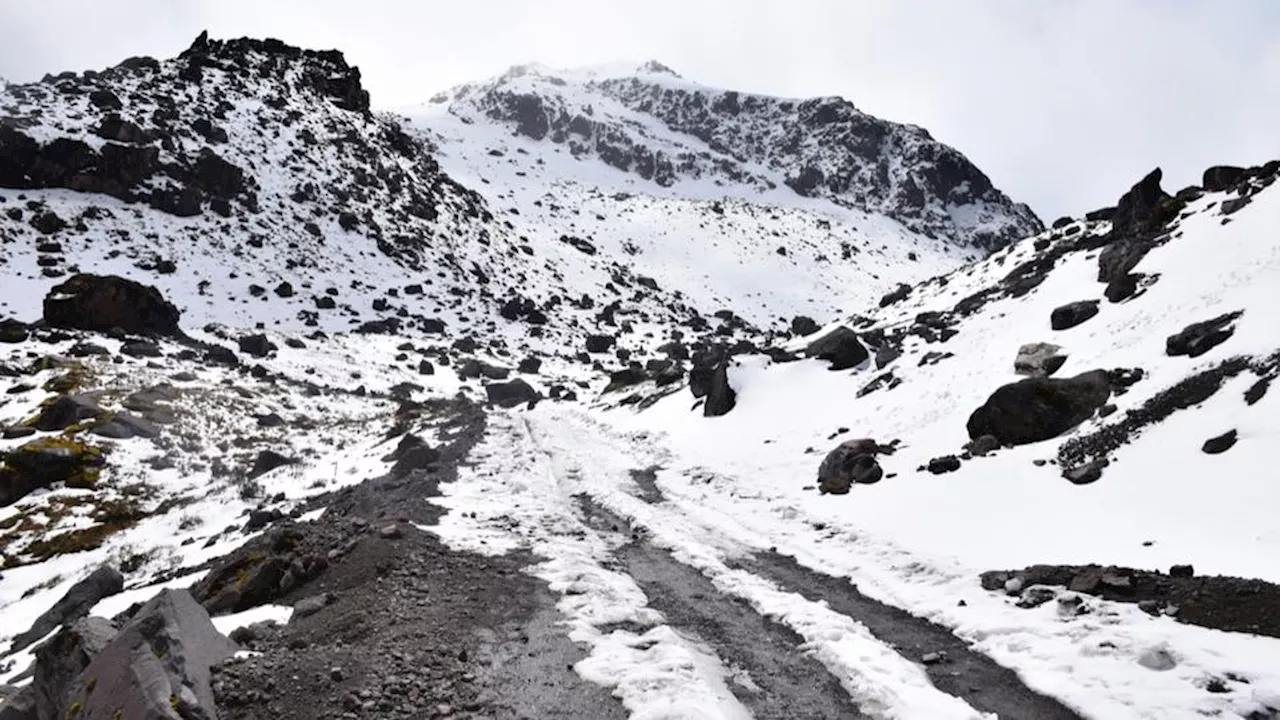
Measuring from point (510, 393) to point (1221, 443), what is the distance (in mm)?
43052

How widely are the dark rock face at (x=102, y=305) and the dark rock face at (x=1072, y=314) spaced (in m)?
45.9

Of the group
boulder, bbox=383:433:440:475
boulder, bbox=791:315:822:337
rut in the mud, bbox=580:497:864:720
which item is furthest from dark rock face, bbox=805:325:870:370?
boulder, bbox=791:315:822:337

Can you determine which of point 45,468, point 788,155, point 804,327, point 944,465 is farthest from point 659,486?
point 788,155

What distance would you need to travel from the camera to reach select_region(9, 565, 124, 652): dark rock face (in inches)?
474

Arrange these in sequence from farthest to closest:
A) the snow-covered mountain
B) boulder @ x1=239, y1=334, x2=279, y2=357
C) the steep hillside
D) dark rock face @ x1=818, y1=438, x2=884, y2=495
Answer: the steep hillside
boulder @ x1=239, y1=334, x2=279, y2=357
dark rock face @ x1=818, y1=438, x2=884, y2=495
the snow-covered mountain

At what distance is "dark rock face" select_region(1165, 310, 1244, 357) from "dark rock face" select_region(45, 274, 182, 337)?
47744mm

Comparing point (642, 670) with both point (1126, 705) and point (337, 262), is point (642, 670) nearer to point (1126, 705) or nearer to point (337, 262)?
point (1126, 705)

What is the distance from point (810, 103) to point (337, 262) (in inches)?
6497

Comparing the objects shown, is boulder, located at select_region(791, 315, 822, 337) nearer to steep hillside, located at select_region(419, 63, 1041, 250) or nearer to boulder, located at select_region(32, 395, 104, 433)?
boulder, located at select_region(32, 395, 104, 433)

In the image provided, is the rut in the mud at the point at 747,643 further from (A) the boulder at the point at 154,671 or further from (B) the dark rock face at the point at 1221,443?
(B) the dark rock face at the point at 1221,443

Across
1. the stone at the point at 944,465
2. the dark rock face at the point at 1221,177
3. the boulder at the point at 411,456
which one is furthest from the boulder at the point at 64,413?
the dark rock face at the point at 1221,177

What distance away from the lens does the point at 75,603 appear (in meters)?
12.7

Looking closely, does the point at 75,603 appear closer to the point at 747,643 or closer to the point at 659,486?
the point at 747,643

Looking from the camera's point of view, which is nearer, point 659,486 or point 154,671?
point 154,671
